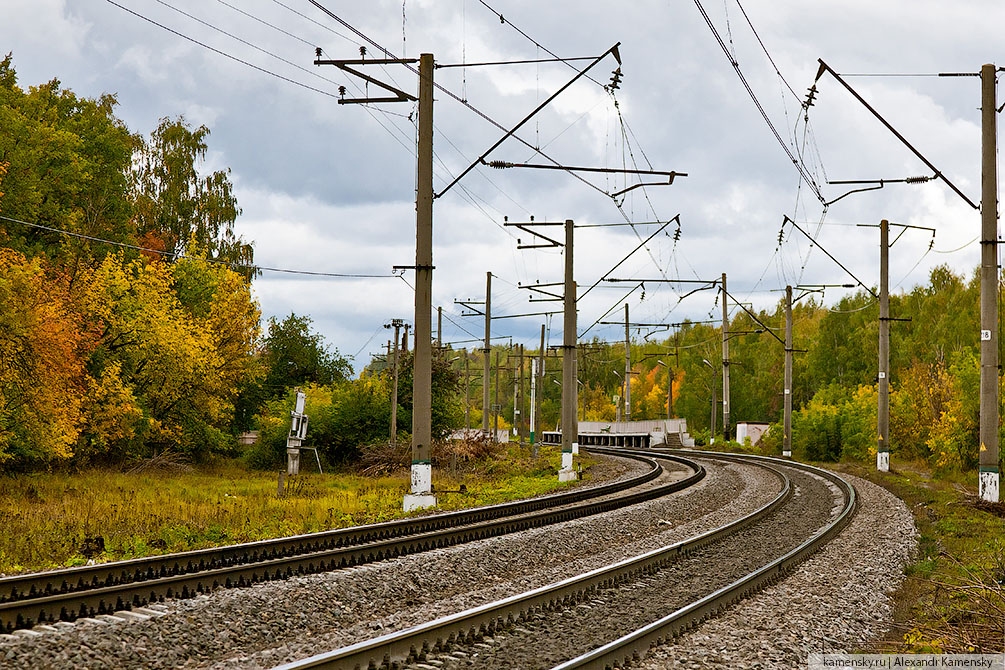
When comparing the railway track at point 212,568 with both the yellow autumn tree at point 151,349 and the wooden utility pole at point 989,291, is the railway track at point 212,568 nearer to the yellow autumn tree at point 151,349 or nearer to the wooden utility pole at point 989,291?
the wooden utility pole at point 989,291

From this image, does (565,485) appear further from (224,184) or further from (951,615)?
(224,184)

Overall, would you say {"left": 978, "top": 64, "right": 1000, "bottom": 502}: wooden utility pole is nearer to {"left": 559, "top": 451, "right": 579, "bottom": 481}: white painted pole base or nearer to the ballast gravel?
the ballast gravel

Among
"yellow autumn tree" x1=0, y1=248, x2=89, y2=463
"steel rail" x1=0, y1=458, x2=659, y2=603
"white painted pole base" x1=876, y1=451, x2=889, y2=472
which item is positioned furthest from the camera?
"white painted pole base" x1=876, y1=451, x2=889, y2=472

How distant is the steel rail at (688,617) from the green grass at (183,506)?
7.76 m

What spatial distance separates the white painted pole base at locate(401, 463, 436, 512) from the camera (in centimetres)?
1970

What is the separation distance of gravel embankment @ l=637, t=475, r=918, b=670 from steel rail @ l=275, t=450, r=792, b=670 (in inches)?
67.0

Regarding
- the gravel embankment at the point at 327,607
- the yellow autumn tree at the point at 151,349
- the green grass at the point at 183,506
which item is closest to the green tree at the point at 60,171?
the yellow autumn tree at the point at 151,349

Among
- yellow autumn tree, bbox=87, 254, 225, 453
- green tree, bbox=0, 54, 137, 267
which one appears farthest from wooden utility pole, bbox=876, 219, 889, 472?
green tree, bbox=0, 54, 137, 267

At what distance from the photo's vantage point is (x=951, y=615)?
9.93 metres

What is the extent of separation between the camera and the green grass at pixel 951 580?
28.4 ft

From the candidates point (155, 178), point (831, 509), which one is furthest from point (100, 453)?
point (831, 509)

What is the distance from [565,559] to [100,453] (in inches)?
1086

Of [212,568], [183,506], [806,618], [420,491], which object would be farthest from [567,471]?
[806,618]

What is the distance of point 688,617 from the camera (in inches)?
381
